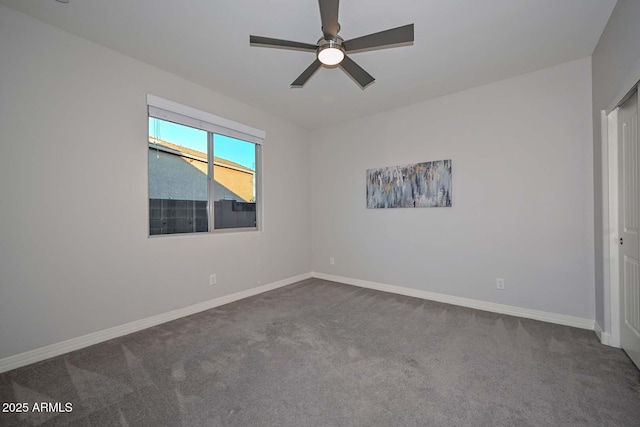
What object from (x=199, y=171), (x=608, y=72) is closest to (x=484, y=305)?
(x=608, y=72)

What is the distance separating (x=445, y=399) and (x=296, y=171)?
370cm

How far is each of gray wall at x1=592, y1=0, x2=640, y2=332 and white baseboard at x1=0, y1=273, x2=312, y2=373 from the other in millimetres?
3813

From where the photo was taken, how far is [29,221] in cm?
209

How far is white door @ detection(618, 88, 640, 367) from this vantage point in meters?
1.88

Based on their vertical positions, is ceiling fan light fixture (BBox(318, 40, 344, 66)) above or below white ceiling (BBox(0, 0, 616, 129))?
below

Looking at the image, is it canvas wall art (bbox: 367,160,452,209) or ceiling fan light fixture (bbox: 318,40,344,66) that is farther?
canvas wall art (bbox: 367,160,452,209)

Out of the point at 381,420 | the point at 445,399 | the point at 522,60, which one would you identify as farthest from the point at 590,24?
the point at 381,420

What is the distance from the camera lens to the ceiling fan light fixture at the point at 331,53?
190cm

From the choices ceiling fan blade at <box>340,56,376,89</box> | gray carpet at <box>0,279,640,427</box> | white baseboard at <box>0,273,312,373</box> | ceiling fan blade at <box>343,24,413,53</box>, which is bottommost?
gray carpet at <box>0,279,640,427</box>

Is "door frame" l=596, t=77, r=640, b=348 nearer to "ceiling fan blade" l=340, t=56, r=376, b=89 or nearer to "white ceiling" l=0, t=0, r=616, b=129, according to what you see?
"white ceiling" l=0, t=0, r=616, b=129

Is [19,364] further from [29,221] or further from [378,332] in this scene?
[378,332]

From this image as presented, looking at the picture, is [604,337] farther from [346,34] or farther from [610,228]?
[346,34]

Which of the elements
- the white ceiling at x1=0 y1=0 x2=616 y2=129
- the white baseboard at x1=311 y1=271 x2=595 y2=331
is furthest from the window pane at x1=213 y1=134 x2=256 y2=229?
the white baseboard at x1=311 y1=271 x2=595 y2=331

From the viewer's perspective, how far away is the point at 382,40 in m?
1.86
